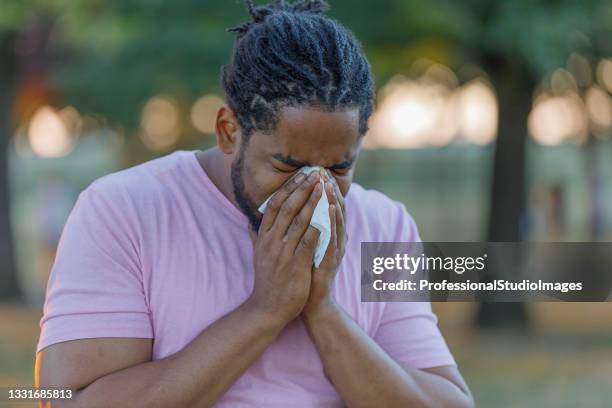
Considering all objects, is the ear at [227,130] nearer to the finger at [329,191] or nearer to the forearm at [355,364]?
the finger at [329,191]

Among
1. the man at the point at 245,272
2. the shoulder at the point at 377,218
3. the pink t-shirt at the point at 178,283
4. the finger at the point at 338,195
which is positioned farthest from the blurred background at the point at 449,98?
the finger at the point at 338,195

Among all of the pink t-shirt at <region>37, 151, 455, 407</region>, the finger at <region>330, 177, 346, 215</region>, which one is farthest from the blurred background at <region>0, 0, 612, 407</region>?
the finger at <region>330, 177, 346, 215</region>

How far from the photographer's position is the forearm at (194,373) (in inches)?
83.4

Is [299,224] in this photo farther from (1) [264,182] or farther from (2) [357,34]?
(2) [357,34]

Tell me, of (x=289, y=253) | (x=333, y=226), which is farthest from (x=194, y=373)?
(x=333, y=226)

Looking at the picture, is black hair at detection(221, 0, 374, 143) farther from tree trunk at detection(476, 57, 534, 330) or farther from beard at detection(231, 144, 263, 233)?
tree trunk at detection(476, 57, 534, 330)

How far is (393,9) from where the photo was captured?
398 inches

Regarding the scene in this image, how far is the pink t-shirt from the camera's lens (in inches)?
86.1

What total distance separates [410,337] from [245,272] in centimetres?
44

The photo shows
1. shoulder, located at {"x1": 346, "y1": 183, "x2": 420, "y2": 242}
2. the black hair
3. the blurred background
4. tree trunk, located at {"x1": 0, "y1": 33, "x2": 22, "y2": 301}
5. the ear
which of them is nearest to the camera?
the black hair

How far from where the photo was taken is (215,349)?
7.02 feet

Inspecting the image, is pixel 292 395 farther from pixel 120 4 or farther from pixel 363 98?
pixel 120 4

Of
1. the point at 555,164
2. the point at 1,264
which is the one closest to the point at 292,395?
the point at 1,264

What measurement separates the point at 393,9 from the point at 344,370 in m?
8.21
